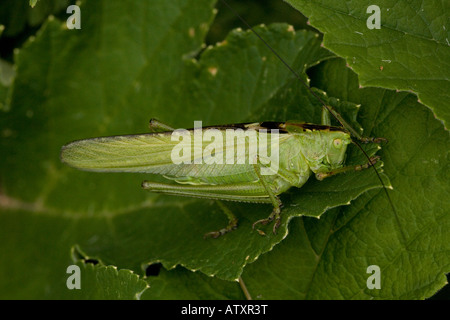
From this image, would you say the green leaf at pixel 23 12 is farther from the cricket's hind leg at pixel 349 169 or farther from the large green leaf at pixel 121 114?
the cricket's hind leg at pixel 349 169

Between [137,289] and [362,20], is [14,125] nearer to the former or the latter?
[137,289]

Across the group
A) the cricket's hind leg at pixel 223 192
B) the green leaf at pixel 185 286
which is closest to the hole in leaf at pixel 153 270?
the green leaf at pixel 185 286

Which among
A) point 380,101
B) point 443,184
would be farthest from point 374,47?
point 443,184

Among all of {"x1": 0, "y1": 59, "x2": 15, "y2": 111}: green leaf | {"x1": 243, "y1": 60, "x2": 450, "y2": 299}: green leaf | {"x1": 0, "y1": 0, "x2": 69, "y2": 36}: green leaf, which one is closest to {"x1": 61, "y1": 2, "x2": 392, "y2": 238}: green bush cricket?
{"x1": 243, "y1": 60, "x2": 450, "y2": 299}: green leaf

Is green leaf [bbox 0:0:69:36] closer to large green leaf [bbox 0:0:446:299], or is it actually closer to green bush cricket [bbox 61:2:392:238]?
large green leaf [bbox 0:0:446:299]

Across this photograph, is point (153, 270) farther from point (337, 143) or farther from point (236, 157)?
point (337, 143)

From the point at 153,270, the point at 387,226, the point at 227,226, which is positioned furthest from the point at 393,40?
the point at 153,270

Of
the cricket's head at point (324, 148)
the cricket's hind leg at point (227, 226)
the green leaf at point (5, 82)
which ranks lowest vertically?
the cricket's hind leg at point (227, 226)
